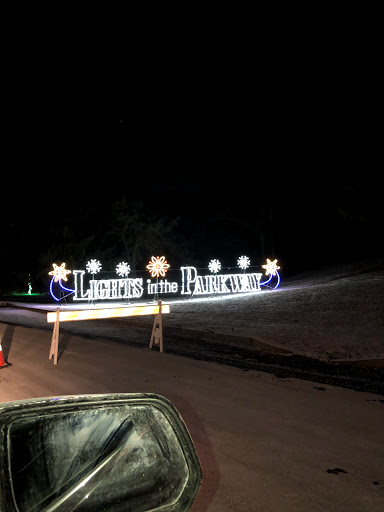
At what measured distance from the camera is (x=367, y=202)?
24312 mm

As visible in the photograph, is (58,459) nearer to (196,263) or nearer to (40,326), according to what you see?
(40,326)

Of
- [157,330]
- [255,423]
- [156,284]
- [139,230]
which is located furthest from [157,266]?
[255,423]

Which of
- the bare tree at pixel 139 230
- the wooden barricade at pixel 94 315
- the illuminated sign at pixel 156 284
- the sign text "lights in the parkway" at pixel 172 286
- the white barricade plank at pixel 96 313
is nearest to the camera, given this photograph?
the wooden barricade at pixel 94 315

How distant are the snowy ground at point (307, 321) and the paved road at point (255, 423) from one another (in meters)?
3.47

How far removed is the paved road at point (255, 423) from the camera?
3.80 metres

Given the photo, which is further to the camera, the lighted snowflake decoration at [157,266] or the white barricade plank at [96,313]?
the lighted snowflake decoration at [157,266]

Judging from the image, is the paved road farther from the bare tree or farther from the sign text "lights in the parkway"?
the bare tree

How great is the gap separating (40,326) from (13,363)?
8.07m

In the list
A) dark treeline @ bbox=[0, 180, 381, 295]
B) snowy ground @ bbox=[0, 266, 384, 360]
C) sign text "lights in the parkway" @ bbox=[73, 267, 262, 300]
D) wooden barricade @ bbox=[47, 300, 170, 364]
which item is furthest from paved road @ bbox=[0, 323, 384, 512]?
dark treeline @ bbox=[0, 180, 381, 295]

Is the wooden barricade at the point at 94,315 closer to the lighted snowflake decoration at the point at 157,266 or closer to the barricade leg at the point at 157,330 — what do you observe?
the barricade leg at the point at 157,330

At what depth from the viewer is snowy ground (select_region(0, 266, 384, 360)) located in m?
11.5

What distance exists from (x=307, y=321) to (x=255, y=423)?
391 inches

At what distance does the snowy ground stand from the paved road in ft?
11.4

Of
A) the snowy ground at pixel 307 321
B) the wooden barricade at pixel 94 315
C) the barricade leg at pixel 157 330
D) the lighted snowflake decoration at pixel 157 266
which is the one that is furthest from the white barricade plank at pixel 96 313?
the lighted snowflake decoration at pixel 157 266
